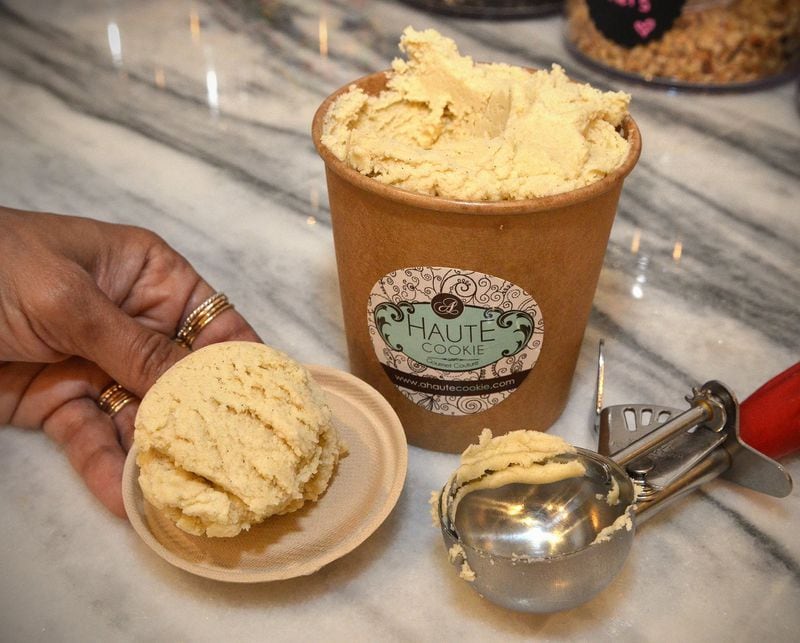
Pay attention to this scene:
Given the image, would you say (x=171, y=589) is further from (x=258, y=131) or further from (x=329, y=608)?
(x=258, y=131)

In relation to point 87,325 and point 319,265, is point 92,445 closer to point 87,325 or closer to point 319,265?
point 87,325

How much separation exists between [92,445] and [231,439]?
156 millimetres

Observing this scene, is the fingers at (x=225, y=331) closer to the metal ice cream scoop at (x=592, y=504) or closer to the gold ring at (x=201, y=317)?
the gold ring at (x=201, y=317)

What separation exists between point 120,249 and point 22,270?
11cm

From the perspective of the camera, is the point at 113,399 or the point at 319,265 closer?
the point at 113,399

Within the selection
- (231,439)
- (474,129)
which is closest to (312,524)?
(231,439)

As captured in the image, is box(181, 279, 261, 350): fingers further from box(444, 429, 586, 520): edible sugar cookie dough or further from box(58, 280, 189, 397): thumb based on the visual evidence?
box(444, 429, 586, 520): edible sugar cookie dough

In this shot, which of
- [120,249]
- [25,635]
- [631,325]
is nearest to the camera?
[25,635]

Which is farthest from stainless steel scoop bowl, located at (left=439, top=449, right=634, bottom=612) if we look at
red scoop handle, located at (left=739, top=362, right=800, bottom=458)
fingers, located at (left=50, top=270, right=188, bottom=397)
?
fingers, located at (left=50, top=270, right=188, bottom=397)

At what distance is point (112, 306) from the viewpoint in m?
0.57

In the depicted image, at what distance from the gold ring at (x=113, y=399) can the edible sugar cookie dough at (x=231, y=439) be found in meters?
0.11

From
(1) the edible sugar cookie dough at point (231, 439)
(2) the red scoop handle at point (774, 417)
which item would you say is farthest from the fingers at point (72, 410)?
(2) the red scoop handle at point (774, 417)

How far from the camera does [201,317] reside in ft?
2.26

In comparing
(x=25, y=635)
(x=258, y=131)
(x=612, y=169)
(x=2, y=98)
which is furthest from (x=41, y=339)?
(x=2, y=98)
